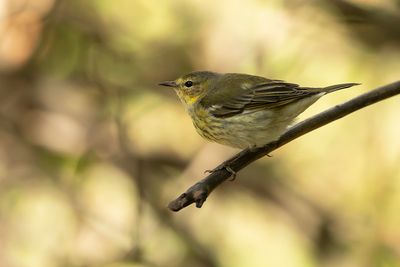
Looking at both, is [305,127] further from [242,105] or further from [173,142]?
[173,142]

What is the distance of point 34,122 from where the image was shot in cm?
659

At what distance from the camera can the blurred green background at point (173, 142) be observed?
6.13 meters

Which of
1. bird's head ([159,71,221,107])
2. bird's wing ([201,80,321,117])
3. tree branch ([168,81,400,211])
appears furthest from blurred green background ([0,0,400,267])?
tree branch ([168,81,400,211])

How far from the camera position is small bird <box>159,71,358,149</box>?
14.7 feet

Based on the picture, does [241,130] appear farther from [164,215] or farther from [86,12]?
[86,12]

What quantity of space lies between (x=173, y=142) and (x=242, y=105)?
6.52 ft

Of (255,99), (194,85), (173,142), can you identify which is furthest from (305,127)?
(173,142)

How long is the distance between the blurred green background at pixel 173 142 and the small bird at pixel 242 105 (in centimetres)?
112

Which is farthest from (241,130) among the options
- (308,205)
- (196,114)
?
(308,205)

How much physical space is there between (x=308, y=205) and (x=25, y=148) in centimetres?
272

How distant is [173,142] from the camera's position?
6711 millimetres

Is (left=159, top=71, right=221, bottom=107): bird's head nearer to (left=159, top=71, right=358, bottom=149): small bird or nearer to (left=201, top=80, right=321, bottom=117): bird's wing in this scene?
(left=159, top=71, right=358, bottom=149): small bird

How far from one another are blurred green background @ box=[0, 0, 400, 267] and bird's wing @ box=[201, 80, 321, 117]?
1305mm

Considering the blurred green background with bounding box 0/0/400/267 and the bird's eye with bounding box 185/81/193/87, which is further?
Answer: the blurred green background with bounding box 0/0/400/267
